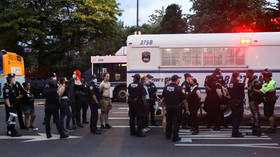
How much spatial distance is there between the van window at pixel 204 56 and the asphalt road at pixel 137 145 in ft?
10.4

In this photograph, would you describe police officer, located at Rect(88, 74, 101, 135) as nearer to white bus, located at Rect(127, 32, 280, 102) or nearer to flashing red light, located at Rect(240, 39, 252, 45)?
white bus, located at Rect(127, 32, 280, 102)

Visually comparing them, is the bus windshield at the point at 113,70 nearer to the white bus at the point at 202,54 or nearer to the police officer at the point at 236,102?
the white bus at the point at 202,54

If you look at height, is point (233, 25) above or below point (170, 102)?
above

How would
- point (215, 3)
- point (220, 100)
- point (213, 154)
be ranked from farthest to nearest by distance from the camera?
point (215, 3), point (220, 100), point (213, 154)

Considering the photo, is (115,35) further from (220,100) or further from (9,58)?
(220,100)

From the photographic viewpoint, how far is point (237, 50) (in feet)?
38.7

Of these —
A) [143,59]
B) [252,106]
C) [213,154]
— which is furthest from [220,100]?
[143,59]

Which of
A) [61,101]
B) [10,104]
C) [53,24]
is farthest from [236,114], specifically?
[53,24]

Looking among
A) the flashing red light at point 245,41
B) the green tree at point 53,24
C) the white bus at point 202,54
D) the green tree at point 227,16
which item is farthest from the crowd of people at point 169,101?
the green tree at point 227,16

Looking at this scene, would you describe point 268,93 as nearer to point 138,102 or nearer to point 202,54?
point 202,54

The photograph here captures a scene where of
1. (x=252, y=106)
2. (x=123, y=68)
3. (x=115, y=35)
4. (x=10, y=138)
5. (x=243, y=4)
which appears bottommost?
(x=10, y=138)

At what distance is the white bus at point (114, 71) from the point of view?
19656mm

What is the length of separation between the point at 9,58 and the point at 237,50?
13.9 metres

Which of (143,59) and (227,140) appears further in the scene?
(143,59)
